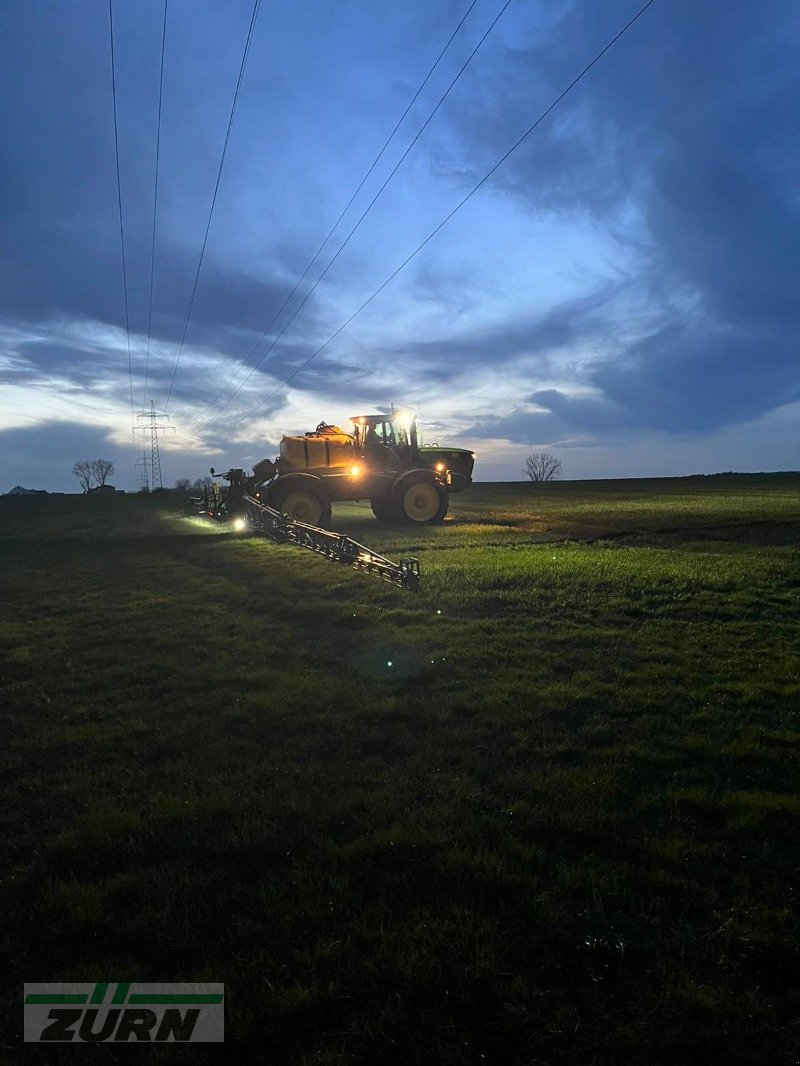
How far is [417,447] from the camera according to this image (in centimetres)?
2195

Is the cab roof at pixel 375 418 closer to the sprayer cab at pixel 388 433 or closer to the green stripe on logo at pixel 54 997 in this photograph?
the sprayer cab at pixel 388 433

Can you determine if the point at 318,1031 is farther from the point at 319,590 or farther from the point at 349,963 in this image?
the point at 319,590

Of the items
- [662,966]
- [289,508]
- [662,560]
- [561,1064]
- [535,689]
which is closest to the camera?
[561,1064]

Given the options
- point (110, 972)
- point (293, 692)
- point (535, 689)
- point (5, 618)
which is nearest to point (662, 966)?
point (110, 972)

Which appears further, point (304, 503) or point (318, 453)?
point (318, 453)

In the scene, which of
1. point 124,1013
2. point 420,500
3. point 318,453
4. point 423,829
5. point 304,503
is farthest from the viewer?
point 420,500

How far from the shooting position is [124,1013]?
270 centimetres

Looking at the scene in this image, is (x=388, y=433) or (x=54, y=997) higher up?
(x=388, y=433)

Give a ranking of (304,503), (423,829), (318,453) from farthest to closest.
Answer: (318,453), (304,503), (423,829)

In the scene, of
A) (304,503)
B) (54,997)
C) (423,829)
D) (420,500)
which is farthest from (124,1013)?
(420,500)

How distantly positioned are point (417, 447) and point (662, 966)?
19.8 metres

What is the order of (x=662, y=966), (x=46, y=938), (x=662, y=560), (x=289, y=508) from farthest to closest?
(x=289, y=508), (x=662, y=560), (x=46, y=938), (x=662, y=966)

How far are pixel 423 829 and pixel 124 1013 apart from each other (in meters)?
1.78

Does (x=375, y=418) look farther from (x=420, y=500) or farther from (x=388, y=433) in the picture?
(x=420, y=500)
